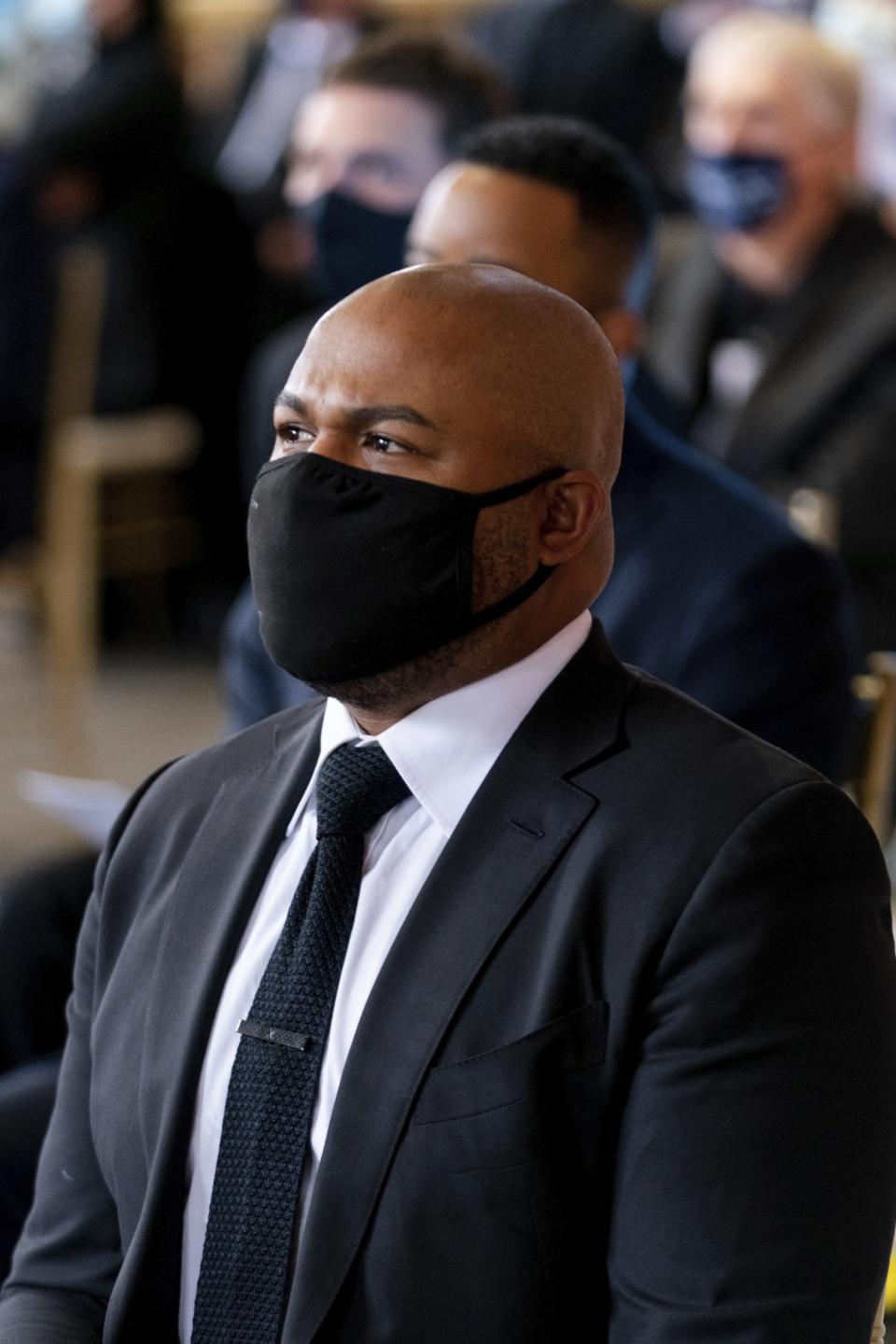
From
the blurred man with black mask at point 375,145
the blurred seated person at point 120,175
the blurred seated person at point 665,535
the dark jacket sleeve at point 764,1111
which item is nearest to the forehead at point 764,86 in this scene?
the blurred man with black mask at point 375,145

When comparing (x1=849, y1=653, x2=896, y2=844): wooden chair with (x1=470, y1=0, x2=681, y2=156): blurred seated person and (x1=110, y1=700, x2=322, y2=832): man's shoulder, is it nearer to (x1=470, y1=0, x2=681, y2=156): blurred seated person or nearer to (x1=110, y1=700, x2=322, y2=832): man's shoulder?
(x1=110, y1=700, x2=322, y2=832): man's shoulder

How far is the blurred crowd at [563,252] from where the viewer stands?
1944mm

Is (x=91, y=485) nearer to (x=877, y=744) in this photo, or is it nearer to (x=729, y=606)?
(x=729, y=606)

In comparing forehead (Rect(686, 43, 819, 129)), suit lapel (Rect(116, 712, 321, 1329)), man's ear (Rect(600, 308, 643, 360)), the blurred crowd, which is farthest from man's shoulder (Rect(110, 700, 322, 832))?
forehead (Rect(686, 43, 819, 129))

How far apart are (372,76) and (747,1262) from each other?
7.57 feet

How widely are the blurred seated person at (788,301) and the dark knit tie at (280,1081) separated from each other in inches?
75.5

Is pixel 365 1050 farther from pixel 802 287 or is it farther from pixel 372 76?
pixel 802 287

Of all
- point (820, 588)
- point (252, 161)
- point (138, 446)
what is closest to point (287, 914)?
point (820, 588)

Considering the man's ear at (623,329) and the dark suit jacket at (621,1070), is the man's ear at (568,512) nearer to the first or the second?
the dark suit jacket at (621,1070)

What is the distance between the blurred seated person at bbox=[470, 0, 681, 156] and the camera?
5.15 meters

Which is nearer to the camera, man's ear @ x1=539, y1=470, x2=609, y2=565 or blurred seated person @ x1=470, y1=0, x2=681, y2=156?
man's ear @ x1=539, y1=470, x2=609, y2=565

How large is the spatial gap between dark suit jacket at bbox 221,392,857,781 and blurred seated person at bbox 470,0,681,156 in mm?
3363

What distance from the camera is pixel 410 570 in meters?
1.15

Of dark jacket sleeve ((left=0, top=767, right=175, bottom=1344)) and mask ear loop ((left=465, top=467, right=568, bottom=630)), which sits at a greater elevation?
mask ear loop ((left=465, top=467, right=568, bottom=630))
